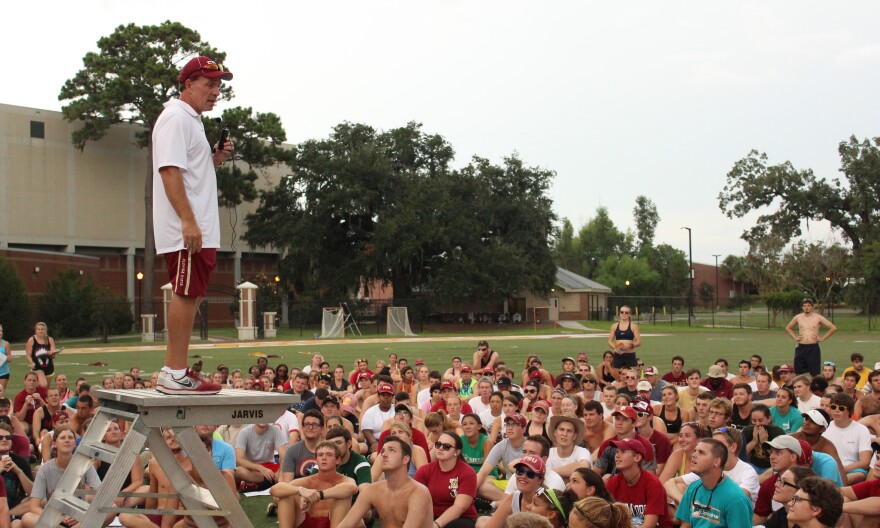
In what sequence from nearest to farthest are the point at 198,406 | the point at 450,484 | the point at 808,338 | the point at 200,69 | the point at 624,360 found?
the point at 198,406, the point at 200,69, the point at 450,484, the point at 624,360, the point at 808,338

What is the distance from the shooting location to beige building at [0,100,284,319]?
5138 cm

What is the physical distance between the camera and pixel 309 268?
56406 mm

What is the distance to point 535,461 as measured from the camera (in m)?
6.11

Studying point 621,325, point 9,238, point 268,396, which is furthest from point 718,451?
point 9,238

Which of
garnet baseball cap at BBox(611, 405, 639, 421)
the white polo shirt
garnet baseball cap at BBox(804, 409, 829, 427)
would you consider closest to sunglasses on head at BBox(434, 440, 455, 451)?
garnet baseball cap at BBox(611, 405, 639, 421)

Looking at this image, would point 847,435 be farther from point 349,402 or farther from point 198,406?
point 198,406

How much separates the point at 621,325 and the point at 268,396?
12472 millimetres

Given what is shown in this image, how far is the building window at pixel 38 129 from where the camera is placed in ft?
172

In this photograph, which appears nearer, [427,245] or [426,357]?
[426,357]

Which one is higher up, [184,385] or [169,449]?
[184,385]

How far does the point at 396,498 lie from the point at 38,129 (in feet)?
172

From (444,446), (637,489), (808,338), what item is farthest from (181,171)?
(808,338)

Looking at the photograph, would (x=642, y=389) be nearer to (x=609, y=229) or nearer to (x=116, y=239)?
(x=116, y=239)

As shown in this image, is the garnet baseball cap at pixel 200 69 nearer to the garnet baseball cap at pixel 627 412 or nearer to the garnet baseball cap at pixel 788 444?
the garnet baseball cap at pixel 788 444
